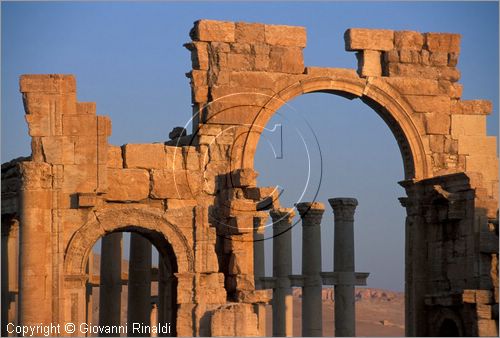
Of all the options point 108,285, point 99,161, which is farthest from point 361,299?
point 99,161

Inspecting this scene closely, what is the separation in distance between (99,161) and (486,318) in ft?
25.1

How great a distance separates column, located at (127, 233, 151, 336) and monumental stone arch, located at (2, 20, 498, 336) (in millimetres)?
2423

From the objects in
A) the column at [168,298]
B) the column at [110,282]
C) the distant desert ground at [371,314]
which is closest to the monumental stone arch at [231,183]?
the column at [168,298]

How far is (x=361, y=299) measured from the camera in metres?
86.6

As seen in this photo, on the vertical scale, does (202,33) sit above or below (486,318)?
above

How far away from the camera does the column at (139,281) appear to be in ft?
110

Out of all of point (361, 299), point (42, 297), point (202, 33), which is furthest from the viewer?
point (361, 299)

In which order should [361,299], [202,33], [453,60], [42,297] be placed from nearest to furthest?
1. [42,297]
2. [202,33]
3. [453,60]
4. [361,299]

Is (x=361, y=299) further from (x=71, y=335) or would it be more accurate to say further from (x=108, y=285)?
(x=71, y=335)

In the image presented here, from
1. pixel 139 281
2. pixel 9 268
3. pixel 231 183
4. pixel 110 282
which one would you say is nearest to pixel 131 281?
pixel 139 281

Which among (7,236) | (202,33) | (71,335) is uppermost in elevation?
(202,33)

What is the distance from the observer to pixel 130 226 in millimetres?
28297

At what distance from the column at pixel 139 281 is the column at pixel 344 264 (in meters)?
5.00

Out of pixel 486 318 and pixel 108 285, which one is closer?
pixel 486 318
